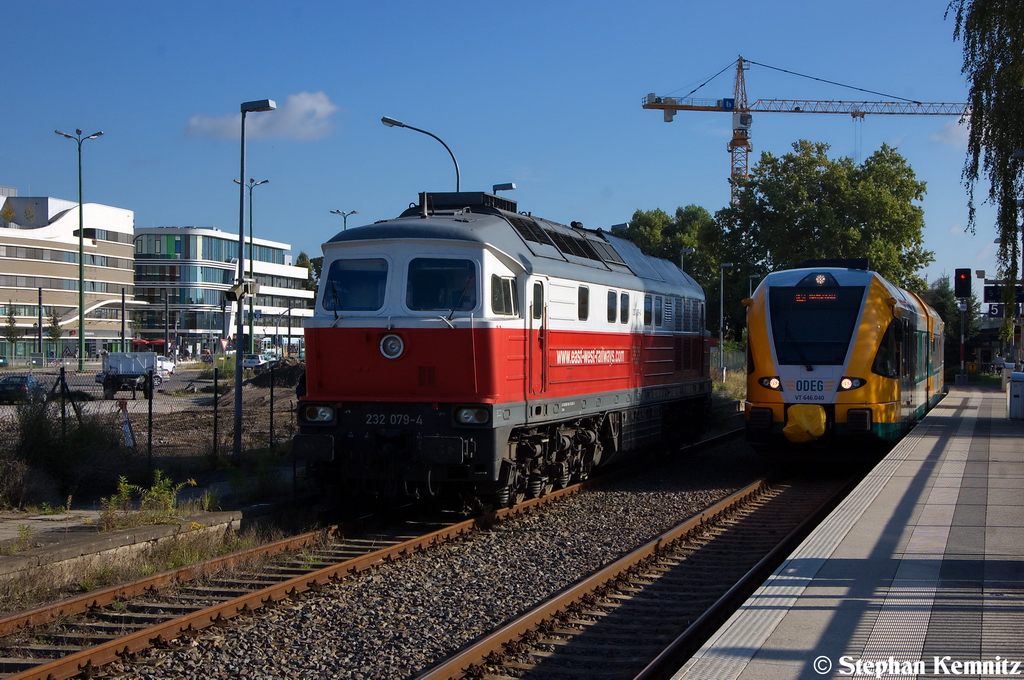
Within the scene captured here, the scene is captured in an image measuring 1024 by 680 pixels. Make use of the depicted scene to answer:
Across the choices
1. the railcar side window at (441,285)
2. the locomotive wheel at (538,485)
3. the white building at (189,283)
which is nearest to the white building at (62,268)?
the white building at (189,283)

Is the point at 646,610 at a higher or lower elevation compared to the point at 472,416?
lower

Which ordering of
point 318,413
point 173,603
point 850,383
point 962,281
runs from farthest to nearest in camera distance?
point 962,281 < point 850,383 < point 318,413 < point 173,603

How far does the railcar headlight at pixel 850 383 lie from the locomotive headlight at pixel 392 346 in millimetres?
7660

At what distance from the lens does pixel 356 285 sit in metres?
11.2

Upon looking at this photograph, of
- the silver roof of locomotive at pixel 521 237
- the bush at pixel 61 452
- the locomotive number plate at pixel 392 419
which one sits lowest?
the bush at pixel 61 452

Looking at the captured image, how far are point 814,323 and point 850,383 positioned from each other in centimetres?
122

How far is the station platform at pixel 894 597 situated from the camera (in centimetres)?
537

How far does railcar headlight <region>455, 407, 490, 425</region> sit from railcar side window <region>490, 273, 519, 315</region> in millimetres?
1234

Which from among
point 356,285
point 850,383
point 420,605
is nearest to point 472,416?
point 356,285

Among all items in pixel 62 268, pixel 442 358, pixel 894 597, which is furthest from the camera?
pixel 62 268

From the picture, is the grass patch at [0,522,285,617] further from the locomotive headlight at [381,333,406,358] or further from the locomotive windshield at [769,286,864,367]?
the locomotive windshield at [769,286,864,367]

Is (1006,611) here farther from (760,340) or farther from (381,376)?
(760,340)

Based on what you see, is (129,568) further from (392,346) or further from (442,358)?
(442,358)

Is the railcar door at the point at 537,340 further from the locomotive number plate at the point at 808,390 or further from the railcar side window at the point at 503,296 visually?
the locomotive number plate at the point at 808,390
